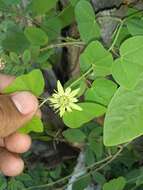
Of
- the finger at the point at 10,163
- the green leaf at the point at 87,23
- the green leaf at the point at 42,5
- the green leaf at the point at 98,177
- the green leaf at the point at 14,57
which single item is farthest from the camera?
the green leaf at the point at 98,177

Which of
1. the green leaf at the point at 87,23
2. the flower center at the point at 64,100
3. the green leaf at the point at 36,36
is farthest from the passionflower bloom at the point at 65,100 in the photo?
the green leaf at the point at 36,36

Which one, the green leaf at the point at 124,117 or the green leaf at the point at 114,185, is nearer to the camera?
the green leaf at the point at 124,117

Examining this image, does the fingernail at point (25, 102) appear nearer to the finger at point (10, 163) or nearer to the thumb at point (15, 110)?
the thumb at point (15, 110)

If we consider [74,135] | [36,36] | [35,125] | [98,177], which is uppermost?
[36,36]

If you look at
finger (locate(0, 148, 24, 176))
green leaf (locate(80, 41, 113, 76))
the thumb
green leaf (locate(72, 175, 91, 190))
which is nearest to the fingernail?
the thumb

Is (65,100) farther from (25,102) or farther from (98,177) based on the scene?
(98,177)

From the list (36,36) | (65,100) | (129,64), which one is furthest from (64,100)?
(36,36)
